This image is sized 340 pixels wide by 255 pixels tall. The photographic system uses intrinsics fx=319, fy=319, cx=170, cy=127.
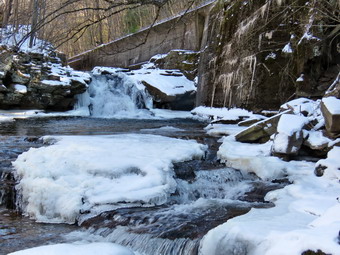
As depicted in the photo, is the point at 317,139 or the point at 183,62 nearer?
the point at 317,139

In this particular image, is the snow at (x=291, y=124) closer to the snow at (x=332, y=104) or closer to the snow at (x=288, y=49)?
the snow at (x=332, y=104)

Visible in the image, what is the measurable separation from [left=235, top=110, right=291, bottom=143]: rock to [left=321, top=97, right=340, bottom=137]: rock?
4.51 feet

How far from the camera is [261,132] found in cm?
657

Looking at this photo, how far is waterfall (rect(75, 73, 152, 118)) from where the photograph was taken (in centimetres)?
1584

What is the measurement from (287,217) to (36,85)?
13718mm

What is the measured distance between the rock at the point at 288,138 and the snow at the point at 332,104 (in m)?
0.62

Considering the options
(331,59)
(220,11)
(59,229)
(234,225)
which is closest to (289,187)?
(234,225)

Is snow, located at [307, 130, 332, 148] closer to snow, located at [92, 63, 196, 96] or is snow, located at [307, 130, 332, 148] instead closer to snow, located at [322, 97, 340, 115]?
snow, located at [322, 97, 340, 115]

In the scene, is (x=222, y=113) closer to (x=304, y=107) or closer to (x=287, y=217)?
(x=304, y=107)

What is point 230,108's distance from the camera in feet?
37.3

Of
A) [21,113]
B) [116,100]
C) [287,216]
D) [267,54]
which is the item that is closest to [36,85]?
[21,113]

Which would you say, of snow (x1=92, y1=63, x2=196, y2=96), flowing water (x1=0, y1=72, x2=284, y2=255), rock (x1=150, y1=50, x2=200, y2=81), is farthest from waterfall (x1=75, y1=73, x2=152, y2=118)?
flowing water (x1=0, y1=72, x2=284, y2=255)

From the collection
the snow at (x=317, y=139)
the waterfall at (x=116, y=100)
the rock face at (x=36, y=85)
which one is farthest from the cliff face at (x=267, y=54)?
the rock face at (x=36, y=85)

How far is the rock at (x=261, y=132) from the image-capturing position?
6.47m
